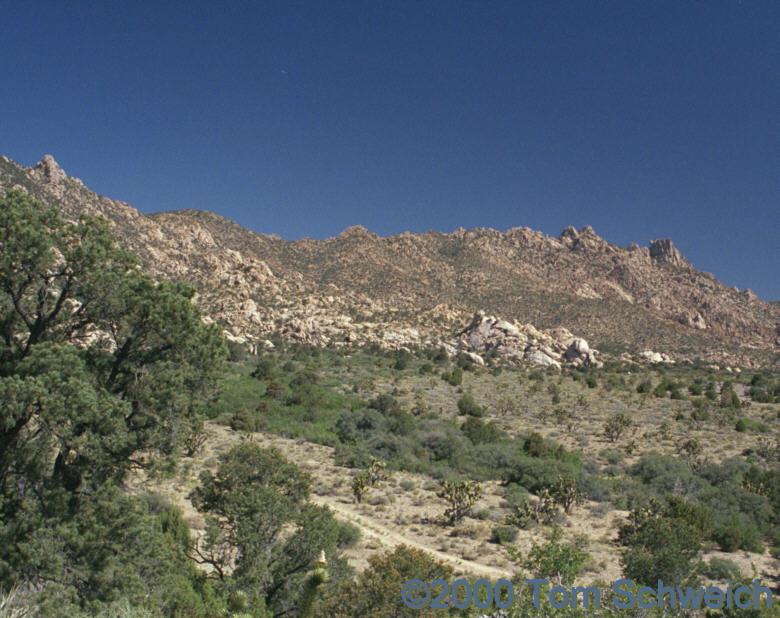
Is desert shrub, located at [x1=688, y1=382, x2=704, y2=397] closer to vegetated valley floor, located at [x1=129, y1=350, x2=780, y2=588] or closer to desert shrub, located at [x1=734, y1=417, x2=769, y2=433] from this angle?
vegetated valley floor, located at [x1=129, y1=350, x2=780, y2=588]

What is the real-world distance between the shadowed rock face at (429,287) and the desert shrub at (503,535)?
42341mm

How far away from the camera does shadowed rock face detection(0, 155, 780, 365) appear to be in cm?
5894

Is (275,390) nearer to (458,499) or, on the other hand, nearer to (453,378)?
(458,499)

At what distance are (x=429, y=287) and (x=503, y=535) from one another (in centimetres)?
6429

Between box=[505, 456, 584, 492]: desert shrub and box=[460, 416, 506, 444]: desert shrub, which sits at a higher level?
box=[460, 416, 506, 444]: desert shrub

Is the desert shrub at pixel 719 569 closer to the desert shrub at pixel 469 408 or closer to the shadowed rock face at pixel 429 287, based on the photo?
the desert shrub at pixel 469 408

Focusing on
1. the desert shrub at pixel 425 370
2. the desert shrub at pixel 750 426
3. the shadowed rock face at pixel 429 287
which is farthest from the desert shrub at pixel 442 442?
the shadowed rock face at pixel 429 287

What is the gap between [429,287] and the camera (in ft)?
253

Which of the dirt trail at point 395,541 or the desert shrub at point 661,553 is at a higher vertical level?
the desert shrub at point 661,553

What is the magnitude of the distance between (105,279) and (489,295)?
2919 inches

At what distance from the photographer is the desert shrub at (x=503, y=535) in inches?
537

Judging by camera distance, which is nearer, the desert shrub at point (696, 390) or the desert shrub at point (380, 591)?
the desert shrub at point (380, 591)

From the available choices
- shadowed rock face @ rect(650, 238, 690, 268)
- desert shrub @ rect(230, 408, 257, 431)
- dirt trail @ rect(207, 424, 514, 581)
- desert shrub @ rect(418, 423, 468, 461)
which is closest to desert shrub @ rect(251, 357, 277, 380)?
desert shrub @ rect(230, 408, 257, 431)

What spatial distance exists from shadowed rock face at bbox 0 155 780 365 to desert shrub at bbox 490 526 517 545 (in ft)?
139
